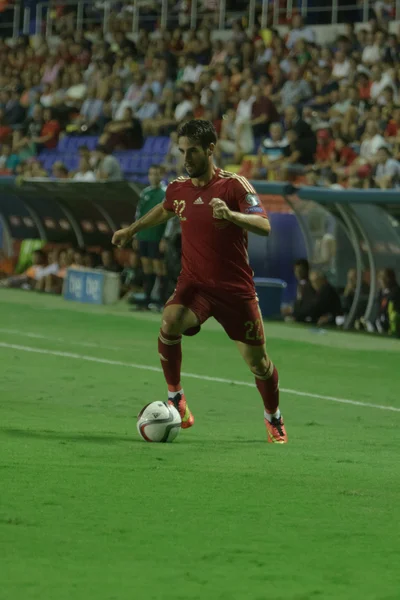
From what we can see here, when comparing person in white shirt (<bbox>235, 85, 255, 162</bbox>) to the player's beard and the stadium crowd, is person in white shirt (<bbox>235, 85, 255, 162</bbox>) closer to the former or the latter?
the stadium crowd

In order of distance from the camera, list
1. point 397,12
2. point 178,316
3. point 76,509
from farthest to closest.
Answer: point 397,12 → point 178,316 → point 76,509

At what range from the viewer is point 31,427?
351 inches

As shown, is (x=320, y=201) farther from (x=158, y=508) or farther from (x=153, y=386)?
(x=158, y=508)

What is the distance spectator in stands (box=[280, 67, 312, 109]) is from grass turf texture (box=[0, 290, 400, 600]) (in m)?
12.1

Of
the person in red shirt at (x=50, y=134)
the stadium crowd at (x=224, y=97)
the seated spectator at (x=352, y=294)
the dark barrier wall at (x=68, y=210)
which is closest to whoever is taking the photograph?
the seated spectator at (x=352, y=294)

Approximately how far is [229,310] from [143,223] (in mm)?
956

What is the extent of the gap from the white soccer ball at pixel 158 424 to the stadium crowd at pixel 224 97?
30.6 ft

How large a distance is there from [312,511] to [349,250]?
40.0ft

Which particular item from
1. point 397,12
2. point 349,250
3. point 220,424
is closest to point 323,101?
point 397,12

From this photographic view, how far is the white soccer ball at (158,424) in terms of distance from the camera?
838 centimetres

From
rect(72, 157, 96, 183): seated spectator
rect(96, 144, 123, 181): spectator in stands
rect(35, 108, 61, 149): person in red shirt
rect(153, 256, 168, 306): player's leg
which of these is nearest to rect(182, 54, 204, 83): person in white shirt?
rect(35, 108, 61, 149): person in red shirt

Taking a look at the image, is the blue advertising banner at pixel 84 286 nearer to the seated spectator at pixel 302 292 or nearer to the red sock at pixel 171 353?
the seated spectator at pixel 302 292

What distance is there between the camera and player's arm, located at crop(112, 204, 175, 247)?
28.9 feet

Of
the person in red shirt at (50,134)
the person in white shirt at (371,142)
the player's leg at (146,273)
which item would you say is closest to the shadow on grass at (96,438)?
the person in white shirt at (371,142)
